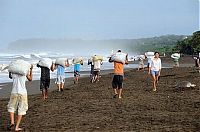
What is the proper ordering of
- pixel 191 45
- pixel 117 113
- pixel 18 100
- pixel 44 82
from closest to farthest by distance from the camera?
pixel 18 100 < pixel 117 113 < pixel 44 82 < pixel 191 45

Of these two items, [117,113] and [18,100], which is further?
[117,113]

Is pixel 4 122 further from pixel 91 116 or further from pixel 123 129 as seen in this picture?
pixel 123 129

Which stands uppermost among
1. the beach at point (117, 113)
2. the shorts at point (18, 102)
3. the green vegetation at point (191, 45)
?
the green vegetation at point (191, 45)

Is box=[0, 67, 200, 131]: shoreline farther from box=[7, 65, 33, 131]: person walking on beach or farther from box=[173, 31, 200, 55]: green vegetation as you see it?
box=[173, 31, 200, 55]: green vegetation

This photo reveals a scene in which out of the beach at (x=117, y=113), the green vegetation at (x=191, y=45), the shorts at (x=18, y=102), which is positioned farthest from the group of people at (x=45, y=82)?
the green vegetation at (x=191, y=45)

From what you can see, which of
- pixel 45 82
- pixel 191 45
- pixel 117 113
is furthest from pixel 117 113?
pixel 191 45

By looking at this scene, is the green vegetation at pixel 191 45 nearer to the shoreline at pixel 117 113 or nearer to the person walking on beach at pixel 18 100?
the shoreline at pixel 117 113

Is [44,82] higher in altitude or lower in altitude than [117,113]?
higher

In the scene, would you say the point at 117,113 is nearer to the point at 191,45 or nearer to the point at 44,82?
the point at 44,82

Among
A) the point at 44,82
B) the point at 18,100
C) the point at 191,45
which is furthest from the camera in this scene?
the point at 191,45

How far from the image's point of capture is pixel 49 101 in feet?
47.2

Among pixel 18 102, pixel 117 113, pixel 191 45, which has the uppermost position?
pixel 191 45

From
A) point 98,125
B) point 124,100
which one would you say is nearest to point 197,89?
point 124,100

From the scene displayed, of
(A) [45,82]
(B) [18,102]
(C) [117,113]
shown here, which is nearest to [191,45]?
(A) [45,82]
